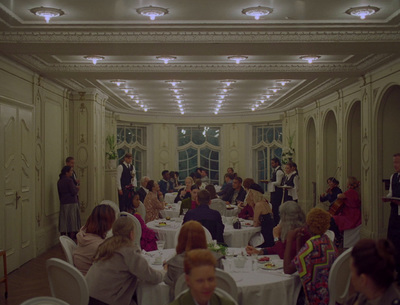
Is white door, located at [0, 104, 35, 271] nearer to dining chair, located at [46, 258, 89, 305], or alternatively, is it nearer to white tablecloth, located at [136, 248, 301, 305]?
dining chair, located at [46, 258, 89, 305]

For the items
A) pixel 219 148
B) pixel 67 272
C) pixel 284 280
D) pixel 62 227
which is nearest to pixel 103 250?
pixel 67 272

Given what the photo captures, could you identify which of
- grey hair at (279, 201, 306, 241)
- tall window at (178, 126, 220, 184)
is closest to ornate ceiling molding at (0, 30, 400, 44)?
grey hair at (279, 201, 306, 241)

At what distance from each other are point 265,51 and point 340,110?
569cm

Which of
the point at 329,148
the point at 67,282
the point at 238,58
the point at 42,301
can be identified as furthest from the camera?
the point at 329,148

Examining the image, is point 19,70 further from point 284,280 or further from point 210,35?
point 284,280

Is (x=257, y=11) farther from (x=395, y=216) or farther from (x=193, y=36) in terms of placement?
(x=395, y=216)

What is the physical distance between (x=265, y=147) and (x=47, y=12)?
15.0m

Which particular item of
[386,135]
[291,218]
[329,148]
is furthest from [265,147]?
[291,218]

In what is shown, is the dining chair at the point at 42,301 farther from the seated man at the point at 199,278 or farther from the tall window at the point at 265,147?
the tall window at the point at 265,147

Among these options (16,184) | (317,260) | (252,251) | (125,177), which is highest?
(16,184)

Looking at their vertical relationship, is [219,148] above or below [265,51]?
below

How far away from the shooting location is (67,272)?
3.88m

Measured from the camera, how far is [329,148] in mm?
13742

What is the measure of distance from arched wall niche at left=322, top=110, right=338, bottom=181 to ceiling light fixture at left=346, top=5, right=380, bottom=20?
802 cm
